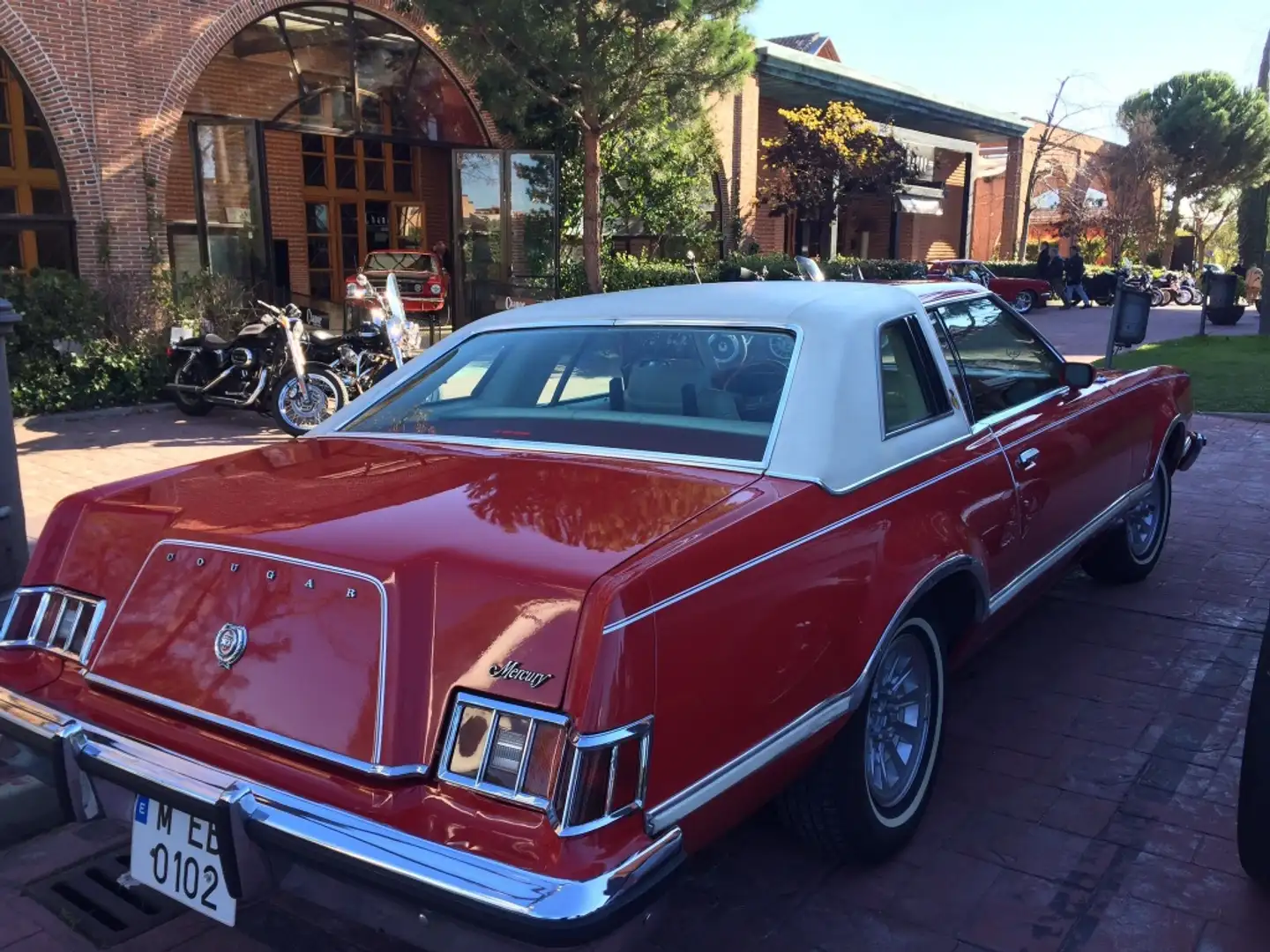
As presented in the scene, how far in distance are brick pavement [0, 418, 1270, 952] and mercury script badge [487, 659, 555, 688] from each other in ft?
2.90

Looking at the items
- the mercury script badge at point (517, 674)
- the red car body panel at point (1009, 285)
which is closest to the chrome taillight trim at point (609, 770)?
the mercury script badge at point (517, 674)

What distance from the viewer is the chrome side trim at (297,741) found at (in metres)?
2.14

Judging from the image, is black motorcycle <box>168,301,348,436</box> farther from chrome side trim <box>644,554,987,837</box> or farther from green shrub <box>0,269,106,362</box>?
chrome side trim <box>644,554,987,837</box>

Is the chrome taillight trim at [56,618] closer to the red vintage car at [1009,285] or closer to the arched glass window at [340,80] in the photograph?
the arched glass window at [340,80]

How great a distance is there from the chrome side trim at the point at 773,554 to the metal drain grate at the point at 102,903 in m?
1.75

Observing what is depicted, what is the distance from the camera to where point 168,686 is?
2.44m

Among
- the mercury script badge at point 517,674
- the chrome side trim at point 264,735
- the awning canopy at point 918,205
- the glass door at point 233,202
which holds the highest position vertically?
the awning canopy at point 918,205

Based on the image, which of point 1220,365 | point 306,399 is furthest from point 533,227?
point 1220,365

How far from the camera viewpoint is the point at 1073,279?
26.7 metres

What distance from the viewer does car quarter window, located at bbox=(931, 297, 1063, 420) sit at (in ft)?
12.6

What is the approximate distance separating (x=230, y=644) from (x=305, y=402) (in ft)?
25.8

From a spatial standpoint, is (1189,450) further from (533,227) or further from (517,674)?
(533,227)

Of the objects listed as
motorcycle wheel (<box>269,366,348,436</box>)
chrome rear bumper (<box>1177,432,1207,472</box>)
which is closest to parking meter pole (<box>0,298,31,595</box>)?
motorcycle wheel (<box>269,366,348,436</box>)

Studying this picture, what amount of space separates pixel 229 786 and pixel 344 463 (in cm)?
113
